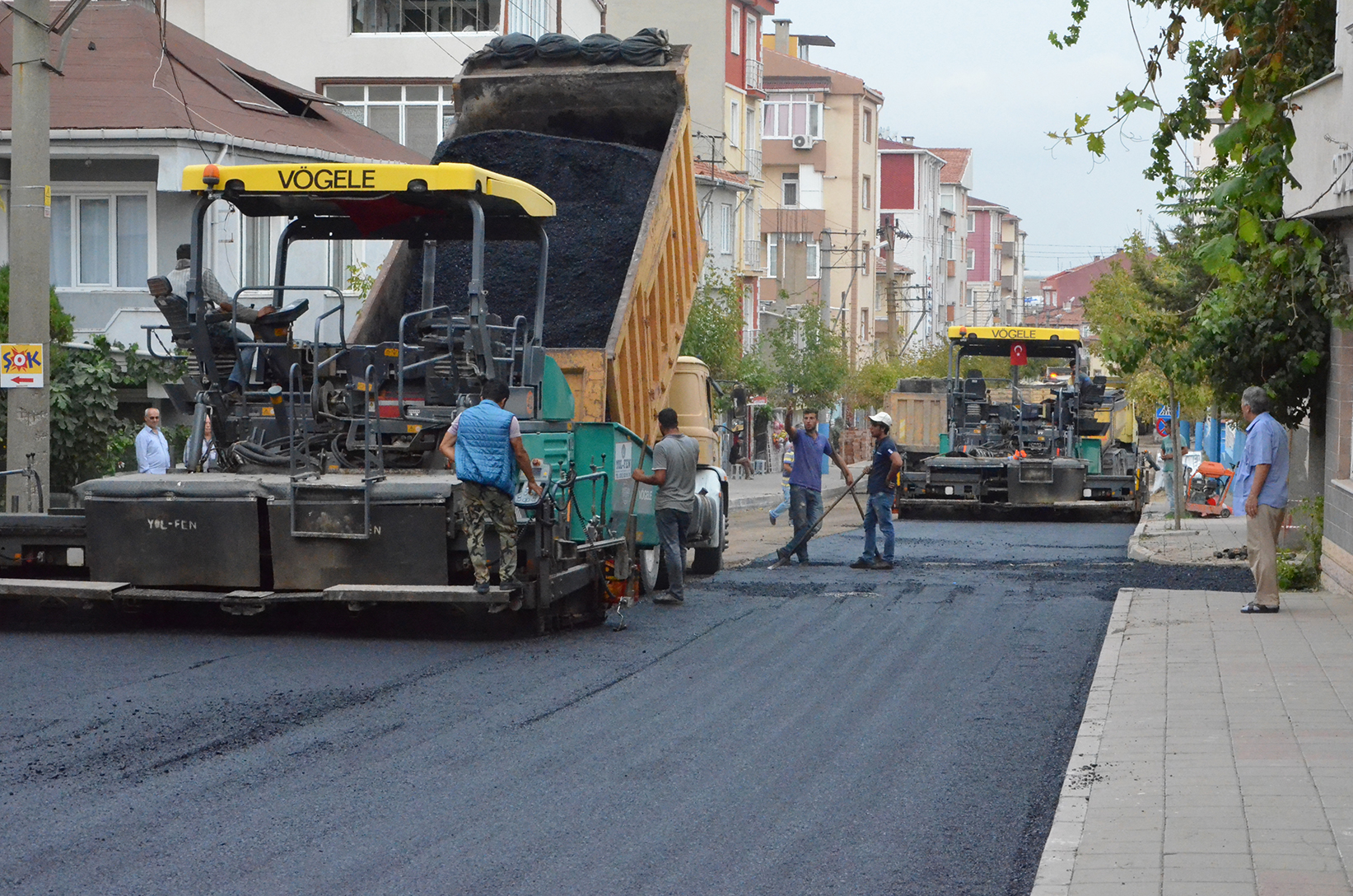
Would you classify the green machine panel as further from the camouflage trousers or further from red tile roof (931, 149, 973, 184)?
red tile roof (931, 149, 973, 184)

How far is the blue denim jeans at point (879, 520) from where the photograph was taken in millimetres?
15773

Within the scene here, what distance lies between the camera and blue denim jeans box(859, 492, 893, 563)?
1577 cm

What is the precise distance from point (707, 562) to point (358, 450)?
A: 18.4 ft

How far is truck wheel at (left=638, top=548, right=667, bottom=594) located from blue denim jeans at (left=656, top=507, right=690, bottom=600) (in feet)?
1.00

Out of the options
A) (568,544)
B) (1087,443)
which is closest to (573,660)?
(568,544)

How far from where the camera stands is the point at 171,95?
22.6 m

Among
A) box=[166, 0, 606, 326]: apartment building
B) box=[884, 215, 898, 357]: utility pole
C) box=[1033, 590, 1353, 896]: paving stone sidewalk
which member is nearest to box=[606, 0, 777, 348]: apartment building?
box=[884, 215, 898, 357]: utility pole

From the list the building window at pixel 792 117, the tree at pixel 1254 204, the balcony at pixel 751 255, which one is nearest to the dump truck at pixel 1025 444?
the tree at pixel 1254 204

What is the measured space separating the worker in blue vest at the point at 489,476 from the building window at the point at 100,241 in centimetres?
1399

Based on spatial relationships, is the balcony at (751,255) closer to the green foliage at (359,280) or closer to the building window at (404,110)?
the building window at (404,110)

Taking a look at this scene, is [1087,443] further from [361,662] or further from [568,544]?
[361,662]

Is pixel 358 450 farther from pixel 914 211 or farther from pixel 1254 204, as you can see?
pixel 914 211

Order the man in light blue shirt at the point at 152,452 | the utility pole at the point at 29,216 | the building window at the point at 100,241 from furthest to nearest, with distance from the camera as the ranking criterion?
the building window at the point at 100,241
the man in light blue shirt at the point at 152,452
the utility pole at the point at 29,216

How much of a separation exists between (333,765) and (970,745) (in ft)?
8.93
